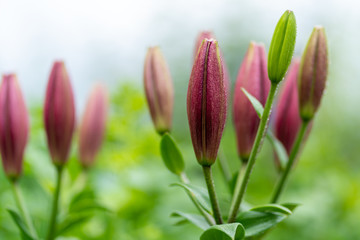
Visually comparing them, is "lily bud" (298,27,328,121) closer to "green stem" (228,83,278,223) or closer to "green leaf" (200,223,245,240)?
"green stem" (228,83,278,223)

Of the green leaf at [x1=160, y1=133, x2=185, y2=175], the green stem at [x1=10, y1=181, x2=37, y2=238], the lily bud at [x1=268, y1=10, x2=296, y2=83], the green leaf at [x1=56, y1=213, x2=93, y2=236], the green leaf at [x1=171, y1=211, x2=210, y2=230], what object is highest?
the lily bud at [x1=268, y1=10, x2=296, y2=83]

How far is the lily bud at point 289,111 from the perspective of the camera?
0.81 m

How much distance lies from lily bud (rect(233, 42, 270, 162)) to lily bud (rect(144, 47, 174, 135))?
11cm

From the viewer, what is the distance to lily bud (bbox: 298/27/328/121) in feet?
2.37

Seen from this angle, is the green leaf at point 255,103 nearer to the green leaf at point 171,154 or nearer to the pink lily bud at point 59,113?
the green leaf at point 171,154

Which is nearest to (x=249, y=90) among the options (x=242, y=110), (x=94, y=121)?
(x=242, y=110)

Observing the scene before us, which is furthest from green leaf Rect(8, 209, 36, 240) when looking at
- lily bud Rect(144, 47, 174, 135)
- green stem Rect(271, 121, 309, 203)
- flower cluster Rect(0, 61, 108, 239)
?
green stem Rect(271, 121, 309, 203)

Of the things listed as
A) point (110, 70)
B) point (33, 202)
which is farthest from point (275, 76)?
point (110, 70)

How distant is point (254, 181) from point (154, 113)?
125 centimetres

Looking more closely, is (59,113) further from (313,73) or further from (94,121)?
(313,73)

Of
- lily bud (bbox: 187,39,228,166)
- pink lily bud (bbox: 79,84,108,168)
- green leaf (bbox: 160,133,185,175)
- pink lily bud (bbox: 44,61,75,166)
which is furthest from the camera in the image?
pink lily bud (bbox: 79,84,108,168)

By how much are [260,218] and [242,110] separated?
6.6 inches

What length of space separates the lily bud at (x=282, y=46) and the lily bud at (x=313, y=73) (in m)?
0.10

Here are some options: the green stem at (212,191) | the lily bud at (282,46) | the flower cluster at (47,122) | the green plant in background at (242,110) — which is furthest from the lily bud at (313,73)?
the flower cluster at (47,122)
